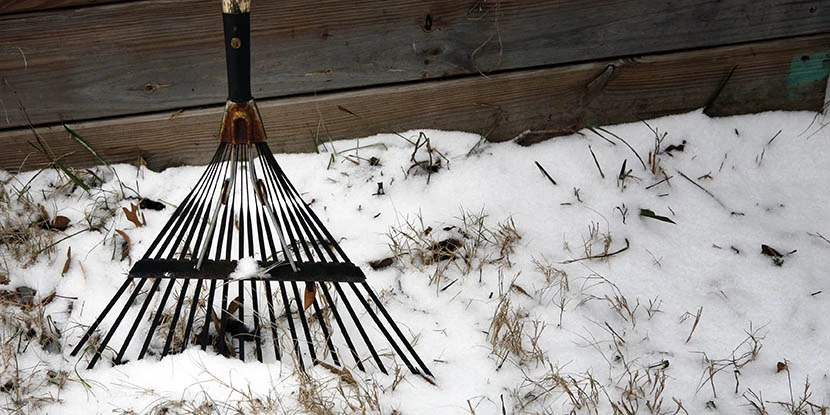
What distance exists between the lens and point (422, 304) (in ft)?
6.08

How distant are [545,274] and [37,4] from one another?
1.52 metres

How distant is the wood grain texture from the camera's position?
7.11 feet

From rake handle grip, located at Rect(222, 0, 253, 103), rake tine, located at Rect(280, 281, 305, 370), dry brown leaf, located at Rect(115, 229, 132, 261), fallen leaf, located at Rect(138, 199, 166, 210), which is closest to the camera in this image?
rake handle grip, located at Rect(222, 0, 253, 103)

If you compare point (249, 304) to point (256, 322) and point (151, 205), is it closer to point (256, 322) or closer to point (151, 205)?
point (256, 322)

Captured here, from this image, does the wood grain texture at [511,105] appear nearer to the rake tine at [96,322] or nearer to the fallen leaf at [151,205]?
the fallen leaf at [151,205]

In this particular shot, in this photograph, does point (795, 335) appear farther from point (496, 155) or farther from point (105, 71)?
point (105, 71)

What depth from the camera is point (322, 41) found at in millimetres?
2109

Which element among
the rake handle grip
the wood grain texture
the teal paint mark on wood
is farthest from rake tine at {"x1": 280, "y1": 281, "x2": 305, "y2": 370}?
the teal paint mark on wood

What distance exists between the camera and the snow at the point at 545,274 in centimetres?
162

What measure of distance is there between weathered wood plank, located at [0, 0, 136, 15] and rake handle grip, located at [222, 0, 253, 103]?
24.5 inches

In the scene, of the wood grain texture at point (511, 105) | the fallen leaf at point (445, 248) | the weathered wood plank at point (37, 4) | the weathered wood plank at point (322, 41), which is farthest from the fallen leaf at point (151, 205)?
the fallen leaf at point (445, 248)

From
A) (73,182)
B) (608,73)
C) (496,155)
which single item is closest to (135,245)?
(73,182)

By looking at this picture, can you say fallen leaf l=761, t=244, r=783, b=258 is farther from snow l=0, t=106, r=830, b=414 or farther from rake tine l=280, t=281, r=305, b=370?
rake tine l=280, t=281, r=305, b=370

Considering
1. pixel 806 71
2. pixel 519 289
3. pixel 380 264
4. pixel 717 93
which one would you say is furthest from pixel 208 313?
pixel 806 71
